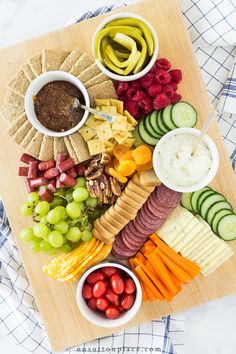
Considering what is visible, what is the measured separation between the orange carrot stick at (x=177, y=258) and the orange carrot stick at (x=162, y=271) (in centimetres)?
4

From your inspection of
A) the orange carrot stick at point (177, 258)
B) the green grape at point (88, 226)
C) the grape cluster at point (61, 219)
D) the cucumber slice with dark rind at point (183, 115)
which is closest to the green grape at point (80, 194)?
the grape cluster at point (61, 219)

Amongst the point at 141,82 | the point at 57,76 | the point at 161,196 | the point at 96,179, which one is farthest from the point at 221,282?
the point at 57,76

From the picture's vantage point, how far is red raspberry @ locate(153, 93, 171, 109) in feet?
→ 6.55

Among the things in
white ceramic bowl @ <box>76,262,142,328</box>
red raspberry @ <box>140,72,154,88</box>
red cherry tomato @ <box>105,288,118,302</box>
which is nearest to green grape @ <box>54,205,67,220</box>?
white ceramic bowl @ <box>76,262,142,328</box>

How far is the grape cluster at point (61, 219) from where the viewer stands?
1.99 metres

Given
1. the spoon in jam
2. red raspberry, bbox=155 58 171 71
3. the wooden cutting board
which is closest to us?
the spoon in jam

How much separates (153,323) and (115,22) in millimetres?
1231

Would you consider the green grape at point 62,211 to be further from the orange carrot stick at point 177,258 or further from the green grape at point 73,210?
the orange carrot stick at point 177,258

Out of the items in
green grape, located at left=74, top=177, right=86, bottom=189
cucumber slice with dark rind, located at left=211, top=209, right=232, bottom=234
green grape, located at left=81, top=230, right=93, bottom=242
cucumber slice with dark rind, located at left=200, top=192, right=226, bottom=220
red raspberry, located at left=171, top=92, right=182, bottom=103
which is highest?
red raspberry, located at left=171, top=92, right=182, bottom=103

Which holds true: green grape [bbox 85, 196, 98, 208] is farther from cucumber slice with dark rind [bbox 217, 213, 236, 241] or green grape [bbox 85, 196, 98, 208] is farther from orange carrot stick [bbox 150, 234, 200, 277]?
cucumber slice with dark rind [bbox 217, 213, 236, 241]

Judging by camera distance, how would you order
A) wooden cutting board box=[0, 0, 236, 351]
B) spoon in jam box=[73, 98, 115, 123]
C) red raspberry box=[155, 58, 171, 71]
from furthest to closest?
1. wooden cutting board box=[0, 0, 236, 351]
2. red raspberry box=[155, 58, 171, 71]
3. spoon in jam box=[73, 98, 115, 123]

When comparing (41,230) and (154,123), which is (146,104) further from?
(41,230)

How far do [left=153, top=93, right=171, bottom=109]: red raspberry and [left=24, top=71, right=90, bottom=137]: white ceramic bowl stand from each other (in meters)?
0.25

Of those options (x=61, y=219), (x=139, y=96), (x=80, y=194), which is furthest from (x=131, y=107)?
(x=61, y=219)
